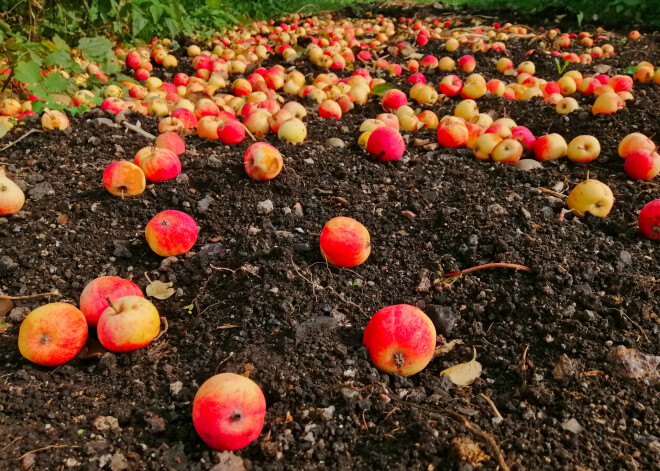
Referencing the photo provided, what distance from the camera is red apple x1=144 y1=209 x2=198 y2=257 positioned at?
134 inches

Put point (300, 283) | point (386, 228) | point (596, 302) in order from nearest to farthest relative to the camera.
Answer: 1. point (596, 302)
2. point (300, 283)
3. point (386, 228)

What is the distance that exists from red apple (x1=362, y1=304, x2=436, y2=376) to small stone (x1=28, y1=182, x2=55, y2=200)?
10.4 feet

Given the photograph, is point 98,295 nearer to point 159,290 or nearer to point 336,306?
point 159,290

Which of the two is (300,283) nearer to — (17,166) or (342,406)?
(342,406)

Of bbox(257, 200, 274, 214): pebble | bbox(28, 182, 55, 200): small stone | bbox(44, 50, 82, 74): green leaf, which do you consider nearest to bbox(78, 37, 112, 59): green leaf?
bbox(44, 50, 82, 74): green leaf

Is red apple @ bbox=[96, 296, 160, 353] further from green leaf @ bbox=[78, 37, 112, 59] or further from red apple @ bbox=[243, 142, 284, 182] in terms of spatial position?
green leaf @ bbox=[78, 37, 112, 59]

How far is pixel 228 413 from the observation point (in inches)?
81.1

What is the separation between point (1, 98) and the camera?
5590 millimetres

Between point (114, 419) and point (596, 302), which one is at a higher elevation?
point (596, 302)

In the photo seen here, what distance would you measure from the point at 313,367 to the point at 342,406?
28 centimetres

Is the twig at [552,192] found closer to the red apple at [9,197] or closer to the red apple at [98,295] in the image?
the red apple at [98,295]

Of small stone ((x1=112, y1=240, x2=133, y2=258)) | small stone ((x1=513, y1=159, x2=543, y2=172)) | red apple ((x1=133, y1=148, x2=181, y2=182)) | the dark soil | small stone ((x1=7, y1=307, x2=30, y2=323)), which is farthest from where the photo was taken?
small stone ((x1=513, y1=159, x2=543, y2=172))

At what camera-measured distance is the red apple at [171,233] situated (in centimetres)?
340

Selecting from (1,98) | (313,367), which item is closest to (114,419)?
(313,367)
